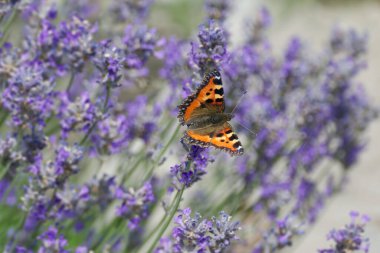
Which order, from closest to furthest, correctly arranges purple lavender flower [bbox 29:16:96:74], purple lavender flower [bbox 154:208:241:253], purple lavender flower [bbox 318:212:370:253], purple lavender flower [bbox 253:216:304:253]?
1. purple lavender flower [bbox 154:208:241:253]
2. purple lavender flower [bbox 318:212:370:253]
3. purple lavender flower [bbox 29:16:96:74]
4. purple lavender flower [bbox 253:216:304:253]

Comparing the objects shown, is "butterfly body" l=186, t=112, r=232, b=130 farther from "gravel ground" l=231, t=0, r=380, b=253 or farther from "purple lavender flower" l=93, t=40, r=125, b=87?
"gravel ground" l=231, t=0, r=380, b=253

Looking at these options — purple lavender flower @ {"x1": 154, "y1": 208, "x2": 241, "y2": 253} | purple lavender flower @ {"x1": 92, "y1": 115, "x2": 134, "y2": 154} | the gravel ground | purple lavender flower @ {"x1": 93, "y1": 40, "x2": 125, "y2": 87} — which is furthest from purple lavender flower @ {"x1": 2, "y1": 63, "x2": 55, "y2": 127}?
the gravel ground

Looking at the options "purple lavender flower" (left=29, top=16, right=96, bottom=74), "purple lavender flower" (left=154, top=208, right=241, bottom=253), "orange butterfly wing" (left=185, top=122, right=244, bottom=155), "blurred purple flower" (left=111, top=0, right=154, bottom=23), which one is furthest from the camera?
"blurred purple flower" (left=111, top=0, right=154, bottom=23)

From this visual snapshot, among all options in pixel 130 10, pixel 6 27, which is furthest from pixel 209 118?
pixel 130 10

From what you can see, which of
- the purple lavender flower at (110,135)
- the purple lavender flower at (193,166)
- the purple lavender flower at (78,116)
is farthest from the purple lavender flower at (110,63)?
the purple lavender flower at (193,166)

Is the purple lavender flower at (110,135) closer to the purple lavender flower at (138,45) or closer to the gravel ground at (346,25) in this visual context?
the purple lavender flower at (138,45)

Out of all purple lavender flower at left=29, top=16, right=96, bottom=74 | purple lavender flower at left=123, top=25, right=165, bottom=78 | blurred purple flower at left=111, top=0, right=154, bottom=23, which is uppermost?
blurred purple flower at left=111, top=0, right=154, bottom=23

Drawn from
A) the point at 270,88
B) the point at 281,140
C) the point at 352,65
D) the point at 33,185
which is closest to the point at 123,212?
the point at 33,185

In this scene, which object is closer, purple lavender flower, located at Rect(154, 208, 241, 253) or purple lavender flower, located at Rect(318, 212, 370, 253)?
purple lavender flower, located at Rect(154, 208, 241, 253)
